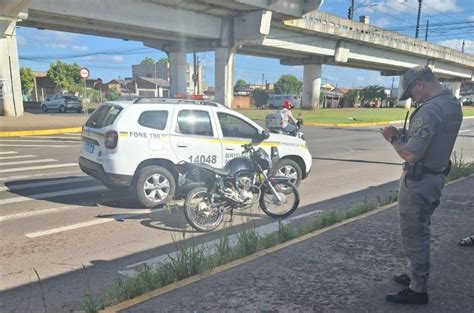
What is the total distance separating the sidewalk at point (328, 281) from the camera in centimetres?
337

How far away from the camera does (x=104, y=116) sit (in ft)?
24.5

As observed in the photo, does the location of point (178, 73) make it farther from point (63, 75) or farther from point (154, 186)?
point (63, 75)

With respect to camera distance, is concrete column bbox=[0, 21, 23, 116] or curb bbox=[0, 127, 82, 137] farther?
concrete column bbox=[0, 21, 23, 116]

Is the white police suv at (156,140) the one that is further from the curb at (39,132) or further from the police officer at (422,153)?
the curb at (39,132)

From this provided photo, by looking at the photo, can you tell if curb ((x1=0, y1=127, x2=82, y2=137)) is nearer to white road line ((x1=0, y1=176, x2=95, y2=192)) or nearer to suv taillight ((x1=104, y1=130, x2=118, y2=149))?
white road line ((x1=0, y1=176, x2=95, y2=192))

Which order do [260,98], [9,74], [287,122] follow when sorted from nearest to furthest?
1. [287,122]
2. [9,74]
3. [260,98]

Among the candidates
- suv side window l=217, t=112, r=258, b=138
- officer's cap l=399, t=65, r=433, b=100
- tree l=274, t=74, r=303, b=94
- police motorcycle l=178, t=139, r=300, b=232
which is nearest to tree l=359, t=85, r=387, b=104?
tree l=274, t=74, r=303, b=94

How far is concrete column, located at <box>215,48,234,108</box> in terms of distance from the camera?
36.7 meters

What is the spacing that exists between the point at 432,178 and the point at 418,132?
39cm

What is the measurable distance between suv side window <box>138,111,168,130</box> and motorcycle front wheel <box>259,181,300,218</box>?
7.08 feet

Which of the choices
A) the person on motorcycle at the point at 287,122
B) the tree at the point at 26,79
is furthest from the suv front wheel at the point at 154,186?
the tree at the point at 26,79

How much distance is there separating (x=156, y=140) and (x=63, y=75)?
79.0 m

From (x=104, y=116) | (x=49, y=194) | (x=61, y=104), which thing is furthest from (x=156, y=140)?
(x=61, y=104)

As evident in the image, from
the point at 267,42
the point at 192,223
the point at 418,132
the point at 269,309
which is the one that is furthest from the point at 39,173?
the point at 267,42
